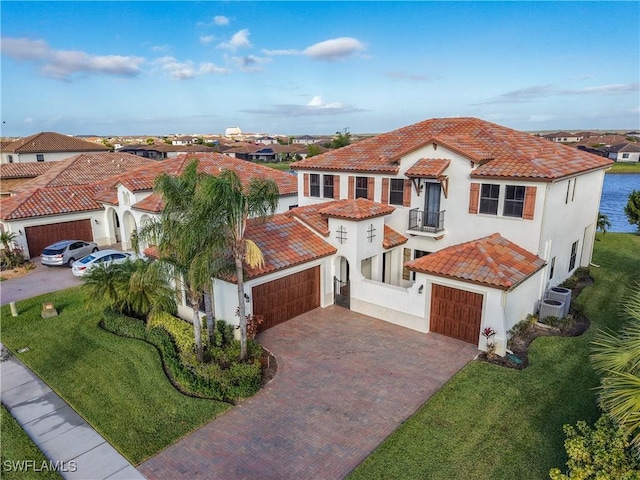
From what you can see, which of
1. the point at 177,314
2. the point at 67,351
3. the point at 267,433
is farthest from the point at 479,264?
the point at 67,351

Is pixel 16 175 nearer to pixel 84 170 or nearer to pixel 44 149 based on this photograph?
pixel 84 170

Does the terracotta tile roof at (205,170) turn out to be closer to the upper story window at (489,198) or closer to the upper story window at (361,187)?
the upper story window at (361,187)

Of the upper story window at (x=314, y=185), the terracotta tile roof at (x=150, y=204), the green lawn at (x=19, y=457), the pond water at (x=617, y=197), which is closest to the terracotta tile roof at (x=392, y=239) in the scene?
the upper story window at (x=314, y=185)

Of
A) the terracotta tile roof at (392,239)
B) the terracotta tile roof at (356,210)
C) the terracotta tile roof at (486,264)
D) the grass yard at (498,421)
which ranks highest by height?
the terracotta tile roof at (356,210)

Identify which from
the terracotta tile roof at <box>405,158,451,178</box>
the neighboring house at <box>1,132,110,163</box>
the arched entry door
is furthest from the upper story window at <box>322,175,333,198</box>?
the neighboring house at <box>1,132,110,163</box>

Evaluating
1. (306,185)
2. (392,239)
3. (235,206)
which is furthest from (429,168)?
(235,206)

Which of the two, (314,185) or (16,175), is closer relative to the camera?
(314,185)
